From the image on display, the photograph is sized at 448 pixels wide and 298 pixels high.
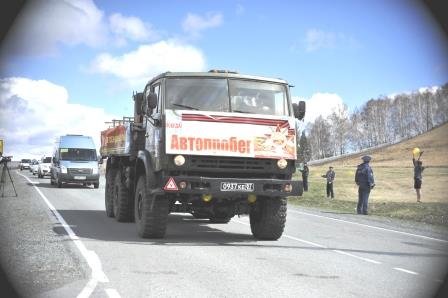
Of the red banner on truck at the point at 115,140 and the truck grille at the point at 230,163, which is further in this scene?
the red banner on truck at the point at 115,140

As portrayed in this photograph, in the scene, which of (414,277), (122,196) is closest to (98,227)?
(122,196)

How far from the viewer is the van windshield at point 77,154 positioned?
27891mm

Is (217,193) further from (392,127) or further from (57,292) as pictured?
(392,127)

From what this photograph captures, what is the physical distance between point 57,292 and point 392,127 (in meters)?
121

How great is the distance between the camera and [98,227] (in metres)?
11.5

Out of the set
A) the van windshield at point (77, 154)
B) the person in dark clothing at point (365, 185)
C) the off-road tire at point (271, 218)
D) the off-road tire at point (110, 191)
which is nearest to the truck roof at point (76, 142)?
the van windshield at point (77, 154)

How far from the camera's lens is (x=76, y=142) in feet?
92.4

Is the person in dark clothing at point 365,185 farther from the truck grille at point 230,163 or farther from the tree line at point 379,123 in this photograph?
the tree line at point 379,123

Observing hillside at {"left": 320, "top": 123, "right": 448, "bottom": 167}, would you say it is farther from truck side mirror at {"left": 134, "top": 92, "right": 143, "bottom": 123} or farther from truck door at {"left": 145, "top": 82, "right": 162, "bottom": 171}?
truck door at {"left": 145, "top": 82, "right": 162, "bottom": 171}

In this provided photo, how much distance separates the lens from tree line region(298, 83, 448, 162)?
116312mm

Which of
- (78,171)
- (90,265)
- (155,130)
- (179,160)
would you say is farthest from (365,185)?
(78,171)

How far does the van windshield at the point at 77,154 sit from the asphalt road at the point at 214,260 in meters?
15.2

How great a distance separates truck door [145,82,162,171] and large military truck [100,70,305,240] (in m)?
0.02

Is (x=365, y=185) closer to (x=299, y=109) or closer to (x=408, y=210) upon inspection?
(x=408, y=210)
